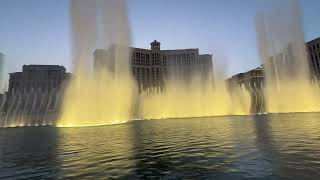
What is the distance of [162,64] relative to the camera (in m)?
188

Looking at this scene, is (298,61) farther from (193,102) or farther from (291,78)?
(193,102)

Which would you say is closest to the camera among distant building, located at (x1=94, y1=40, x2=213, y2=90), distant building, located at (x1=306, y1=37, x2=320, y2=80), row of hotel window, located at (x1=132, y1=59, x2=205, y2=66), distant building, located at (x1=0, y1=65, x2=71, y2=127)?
distant building, located at (x1=0, y1=65, x2=71, y2=127)

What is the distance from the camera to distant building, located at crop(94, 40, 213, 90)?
17338 centimetres

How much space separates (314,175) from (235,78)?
177462mm

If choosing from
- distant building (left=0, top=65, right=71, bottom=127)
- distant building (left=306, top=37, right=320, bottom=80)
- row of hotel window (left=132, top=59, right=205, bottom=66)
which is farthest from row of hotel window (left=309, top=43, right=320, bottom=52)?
distant building (left=0, top=65, right=71, bottom=127)

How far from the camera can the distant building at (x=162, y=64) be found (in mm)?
173375

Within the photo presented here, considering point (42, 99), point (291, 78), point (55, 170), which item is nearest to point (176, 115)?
point (291, 78)

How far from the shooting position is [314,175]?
31.7ft

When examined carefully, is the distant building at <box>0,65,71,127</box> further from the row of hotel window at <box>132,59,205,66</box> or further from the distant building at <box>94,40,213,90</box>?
the distant building at <box>94,40,213,90</box>

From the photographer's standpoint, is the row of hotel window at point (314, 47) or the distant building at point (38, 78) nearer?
the row of hotel window at point (314, 47)

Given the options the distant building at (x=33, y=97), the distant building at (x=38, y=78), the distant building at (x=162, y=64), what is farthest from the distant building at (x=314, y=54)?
the distant building at (x=38, y=78)

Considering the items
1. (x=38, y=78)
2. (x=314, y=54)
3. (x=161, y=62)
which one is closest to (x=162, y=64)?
(x=161, y=62)

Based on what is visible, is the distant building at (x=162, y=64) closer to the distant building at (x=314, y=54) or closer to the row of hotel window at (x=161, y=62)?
the row of hotel window at (x=161, y=62)

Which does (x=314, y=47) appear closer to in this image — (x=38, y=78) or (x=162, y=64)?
(x=162, y=64)
